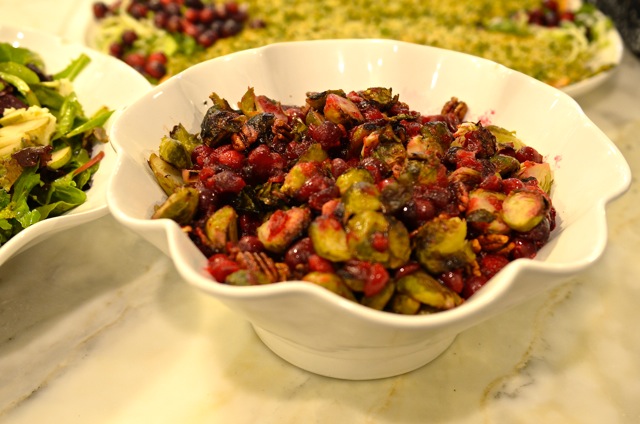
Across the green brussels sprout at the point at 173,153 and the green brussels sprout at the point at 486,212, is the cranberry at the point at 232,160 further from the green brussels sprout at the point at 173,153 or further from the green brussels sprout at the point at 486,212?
the green brussels sprout at the point at 486,212

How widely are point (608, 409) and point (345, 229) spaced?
700mm

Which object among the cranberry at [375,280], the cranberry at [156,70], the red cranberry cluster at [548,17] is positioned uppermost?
the cranberry at [375,280]

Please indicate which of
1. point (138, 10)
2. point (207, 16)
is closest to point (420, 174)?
point (207, 16)

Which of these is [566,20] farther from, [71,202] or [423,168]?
[71,202]

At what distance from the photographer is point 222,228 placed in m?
1.10

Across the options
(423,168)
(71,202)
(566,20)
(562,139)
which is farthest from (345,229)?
(566,20)

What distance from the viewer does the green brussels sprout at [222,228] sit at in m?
1.09

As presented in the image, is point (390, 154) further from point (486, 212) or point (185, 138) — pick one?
point (185, 138)

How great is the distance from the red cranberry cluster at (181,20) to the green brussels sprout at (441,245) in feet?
5.42

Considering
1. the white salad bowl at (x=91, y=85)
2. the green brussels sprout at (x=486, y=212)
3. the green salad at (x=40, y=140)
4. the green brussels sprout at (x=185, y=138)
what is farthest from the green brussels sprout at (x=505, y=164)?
the green salad at (x=40, y=140)

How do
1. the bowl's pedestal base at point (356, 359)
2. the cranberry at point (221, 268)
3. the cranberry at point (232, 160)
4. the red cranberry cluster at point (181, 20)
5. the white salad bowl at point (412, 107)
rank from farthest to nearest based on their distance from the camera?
the red cranberry cluster at point (181, 20) → the cranberry at point (232, 160) → the bowl's pedestal base at point (356, 359) → the cranberry at point (221, 268) → the white salad bowl at point (412, 107)

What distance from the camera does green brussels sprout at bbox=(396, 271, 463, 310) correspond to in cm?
97

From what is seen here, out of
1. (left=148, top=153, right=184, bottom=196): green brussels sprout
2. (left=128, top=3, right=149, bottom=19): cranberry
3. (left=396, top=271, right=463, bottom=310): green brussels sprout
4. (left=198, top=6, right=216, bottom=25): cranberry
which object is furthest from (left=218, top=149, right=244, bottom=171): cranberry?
(left=128, top=3, right=149, bottom=19): cranberry

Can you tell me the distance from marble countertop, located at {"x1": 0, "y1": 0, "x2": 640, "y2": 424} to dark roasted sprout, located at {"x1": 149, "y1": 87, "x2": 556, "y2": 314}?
30cm
